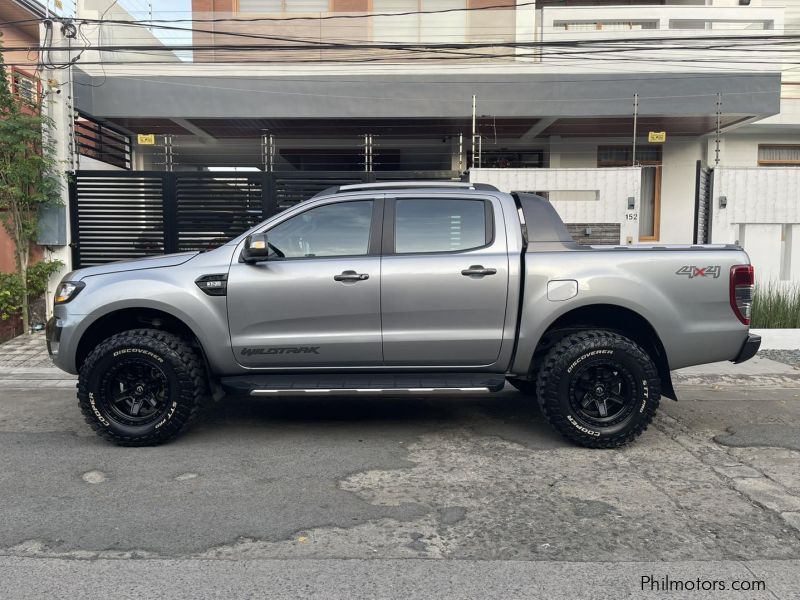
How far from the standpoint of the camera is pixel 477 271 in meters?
5.22

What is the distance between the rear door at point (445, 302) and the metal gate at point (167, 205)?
5.71 m

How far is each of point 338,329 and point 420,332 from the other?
0.65 m

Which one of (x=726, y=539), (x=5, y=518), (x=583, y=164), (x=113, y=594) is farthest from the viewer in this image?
(x=583, y=164)

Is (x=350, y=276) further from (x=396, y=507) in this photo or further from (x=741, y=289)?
(x=741, y=289)

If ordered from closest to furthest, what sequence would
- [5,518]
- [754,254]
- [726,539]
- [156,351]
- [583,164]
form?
[726,539] → [5,518] → [156,351] → [754,254] → [583,164]

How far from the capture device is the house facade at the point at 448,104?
1077cm

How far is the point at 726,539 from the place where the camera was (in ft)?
12.1

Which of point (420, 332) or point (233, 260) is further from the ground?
point (233, 260)

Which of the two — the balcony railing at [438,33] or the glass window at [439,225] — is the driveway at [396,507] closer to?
the glass window at [439,225]

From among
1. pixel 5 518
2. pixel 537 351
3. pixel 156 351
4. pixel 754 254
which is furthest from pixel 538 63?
pixel 5 518

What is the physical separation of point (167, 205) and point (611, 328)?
7.83 metres

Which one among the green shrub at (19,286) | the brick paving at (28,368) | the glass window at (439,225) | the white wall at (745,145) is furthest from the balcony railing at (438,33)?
the glass window at (439,225)

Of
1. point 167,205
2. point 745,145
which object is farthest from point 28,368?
point 745,145

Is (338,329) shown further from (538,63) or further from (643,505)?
(538,63)
